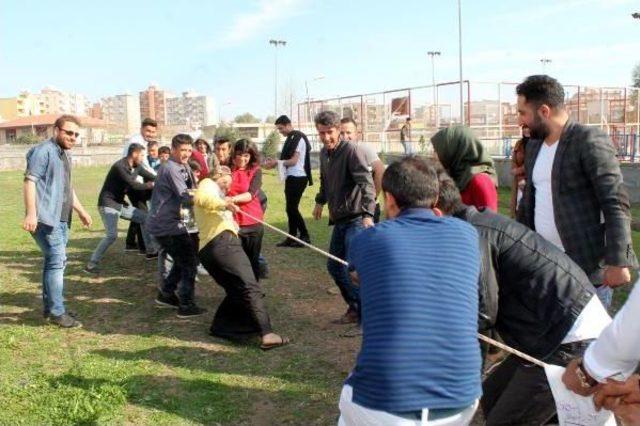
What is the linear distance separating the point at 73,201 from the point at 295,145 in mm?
4006

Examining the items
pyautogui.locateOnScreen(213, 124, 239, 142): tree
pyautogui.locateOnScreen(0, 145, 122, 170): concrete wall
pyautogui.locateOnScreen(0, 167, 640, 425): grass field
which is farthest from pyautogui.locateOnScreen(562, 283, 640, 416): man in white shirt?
pyautogui.locateOnScreen(0, 145, 122, 170): concrete wall

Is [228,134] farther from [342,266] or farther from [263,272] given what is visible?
[342,266]

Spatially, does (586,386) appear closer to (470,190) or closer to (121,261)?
(470,190)

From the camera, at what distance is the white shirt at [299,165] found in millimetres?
9242

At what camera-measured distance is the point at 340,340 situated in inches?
206

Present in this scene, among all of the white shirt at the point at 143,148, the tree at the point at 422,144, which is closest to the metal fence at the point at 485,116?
the tree at the point at 422,144

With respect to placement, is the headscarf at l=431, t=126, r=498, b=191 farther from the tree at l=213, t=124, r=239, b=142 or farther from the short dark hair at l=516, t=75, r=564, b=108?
the tree at l=213, t=124, r=239, b=142

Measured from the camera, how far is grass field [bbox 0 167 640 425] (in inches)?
155

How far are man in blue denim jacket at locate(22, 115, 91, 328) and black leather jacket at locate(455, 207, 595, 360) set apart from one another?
420cm

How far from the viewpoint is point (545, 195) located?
11.6 feet

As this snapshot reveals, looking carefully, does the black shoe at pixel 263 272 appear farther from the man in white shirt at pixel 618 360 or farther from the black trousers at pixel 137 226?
the man in white shirt at pixel 618 360

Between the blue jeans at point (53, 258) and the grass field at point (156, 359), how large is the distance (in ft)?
0.84

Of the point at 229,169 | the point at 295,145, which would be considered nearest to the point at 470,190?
the point at 229,169

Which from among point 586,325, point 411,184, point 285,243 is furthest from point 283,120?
point 586,325
